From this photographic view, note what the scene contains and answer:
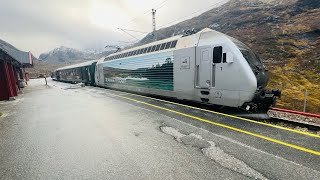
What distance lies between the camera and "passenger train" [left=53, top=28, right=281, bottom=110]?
8.63 metres

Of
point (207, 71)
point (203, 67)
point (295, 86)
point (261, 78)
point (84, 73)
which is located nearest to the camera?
point (261, 78)

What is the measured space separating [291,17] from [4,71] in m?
57.8

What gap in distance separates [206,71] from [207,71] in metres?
0.06

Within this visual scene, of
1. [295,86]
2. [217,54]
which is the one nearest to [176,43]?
[217,54]

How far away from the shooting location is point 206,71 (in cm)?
984

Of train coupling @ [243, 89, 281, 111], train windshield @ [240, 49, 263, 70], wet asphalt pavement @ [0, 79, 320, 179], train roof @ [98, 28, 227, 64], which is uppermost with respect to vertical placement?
train roof @ [98, 28, 227, 64]

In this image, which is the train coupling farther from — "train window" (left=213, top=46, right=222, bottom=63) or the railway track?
"train window" (left=213, top=46, right=222, bottom=63)

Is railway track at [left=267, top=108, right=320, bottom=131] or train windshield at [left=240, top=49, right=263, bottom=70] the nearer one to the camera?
railway track at [left=267, top=108, right=320, bottom=131]

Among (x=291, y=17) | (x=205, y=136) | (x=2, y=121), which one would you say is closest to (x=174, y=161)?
(x=205, y=136)

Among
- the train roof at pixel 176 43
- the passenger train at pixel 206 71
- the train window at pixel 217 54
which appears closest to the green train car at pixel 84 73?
the train roof at pixel 176 43

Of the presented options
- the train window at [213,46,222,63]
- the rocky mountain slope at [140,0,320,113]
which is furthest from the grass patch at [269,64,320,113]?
the train window at [213,46,222,63]

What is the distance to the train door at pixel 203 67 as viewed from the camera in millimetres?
9734

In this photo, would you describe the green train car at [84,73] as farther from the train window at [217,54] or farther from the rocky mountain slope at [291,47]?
the rocky mountain slope at [291,47]

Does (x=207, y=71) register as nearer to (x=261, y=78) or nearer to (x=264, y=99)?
(x=261, y=78)
